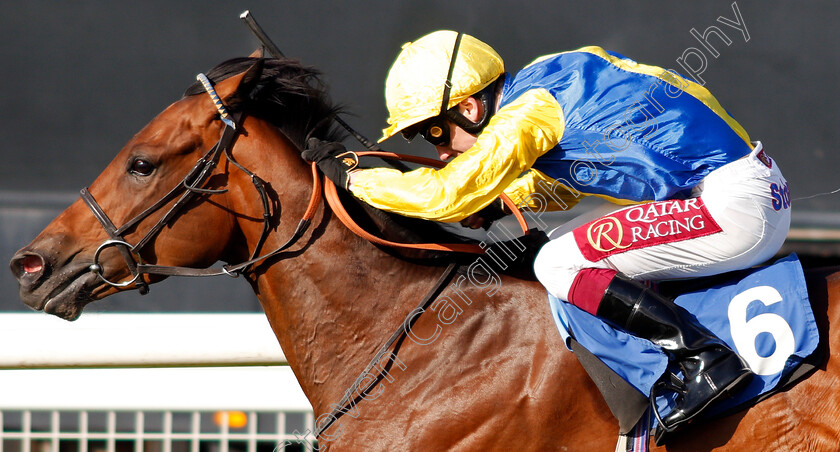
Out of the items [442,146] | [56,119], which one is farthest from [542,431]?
[56,119]

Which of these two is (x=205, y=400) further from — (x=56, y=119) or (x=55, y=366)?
(x=56, y=119)

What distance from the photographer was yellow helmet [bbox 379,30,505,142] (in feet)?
7.13

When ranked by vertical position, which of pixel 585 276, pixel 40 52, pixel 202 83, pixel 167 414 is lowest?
pixel 167 414

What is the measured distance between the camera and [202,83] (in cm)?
231

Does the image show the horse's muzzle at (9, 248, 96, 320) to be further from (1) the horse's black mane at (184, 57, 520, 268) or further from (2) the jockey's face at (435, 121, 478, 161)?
(2) the jockey's face at (435, 121, 478, 161)

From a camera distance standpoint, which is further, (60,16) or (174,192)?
(60,16)

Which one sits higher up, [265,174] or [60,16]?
[265,174]

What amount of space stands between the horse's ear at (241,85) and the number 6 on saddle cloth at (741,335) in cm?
108

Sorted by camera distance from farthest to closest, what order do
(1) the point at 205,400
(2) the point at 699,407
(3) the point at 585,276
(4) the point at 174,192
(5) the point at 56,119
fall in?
1. (5) the point at 56,119
2. (1) the point at 205,400
3. (4) the point at 174,192
4. (3) the point at 585,276
5. (2) the point at 699,407

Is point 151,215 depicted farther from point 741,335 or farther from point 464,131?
point 741,335

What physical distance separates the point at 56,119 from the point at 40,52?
0.44 m

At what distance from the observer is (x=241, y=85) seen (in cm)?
227

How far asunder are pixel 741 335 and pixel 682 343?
179mm

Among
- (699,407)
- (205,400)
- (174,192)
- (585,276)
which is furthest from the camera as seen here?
(205,400)
